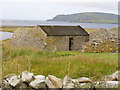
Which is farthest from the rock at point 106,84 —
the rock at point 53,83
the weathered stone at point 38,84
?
the weathered stone at point 38,84

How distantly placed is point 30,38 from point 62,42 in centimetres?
280

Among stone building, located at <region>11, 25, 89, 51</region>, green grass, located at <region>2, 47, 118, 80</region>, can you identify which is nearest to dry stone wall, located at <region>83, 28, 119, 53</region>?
stone building, located at <region>11, 25, 89, 51</region>

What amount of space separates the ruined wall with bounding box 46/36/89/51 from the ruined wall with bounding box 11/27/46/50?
0.58 meters

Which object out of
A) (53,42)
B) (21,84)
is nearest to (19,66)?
(21,84)

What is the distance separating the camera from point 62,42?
843 inches

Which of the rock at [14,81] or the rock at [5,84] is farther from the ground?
the rock at [14,81]

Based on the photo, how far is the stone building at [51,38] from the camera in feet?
68.7

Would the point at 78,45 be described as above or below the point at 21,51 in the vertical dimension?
below

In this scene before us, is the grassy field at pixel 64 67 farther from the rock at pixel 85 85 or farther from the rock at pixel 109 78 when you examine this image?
the rock at pixel 85 85

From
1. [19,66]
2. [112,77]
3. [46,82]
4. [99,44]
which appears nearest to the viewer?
[46,82]

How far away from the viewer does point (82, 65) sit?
866 cm

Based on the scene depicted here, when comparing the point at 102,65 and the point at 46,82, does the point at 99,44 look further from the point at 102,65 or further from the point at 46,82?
the point at 46,82

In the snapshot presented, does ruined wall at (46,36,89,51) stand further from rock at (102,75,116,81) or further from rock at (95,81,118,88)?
rock at (95,81,118,88)

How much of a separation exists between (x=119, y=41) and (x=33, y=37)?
735 cm
